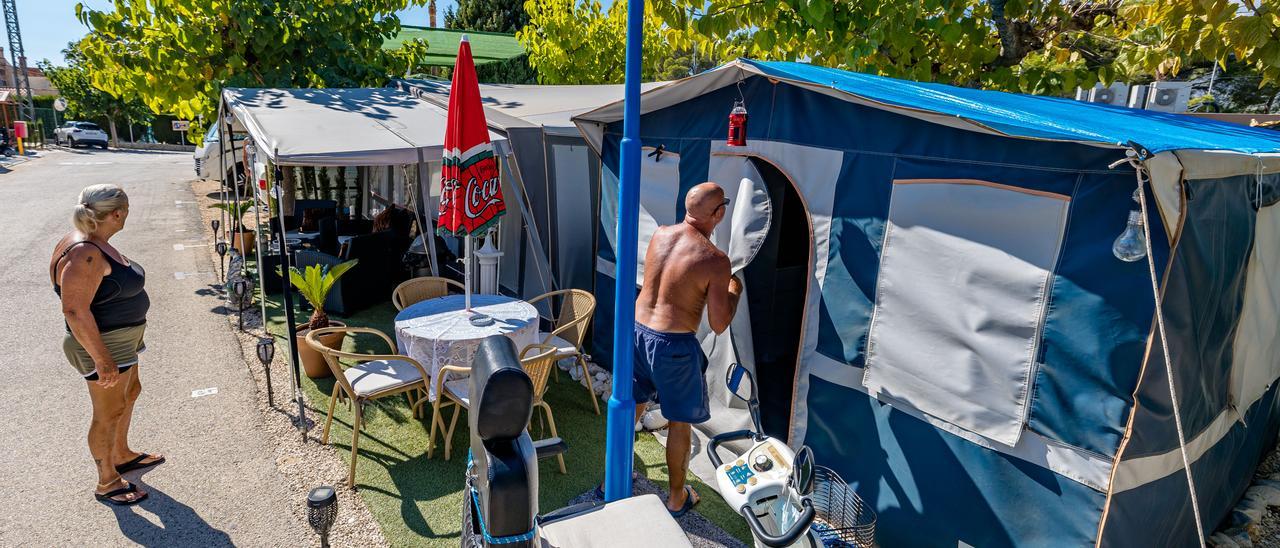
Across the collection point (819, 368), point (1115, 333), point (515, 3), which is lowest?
point (819, 368)

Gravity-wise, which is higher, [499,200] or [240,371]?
[499,200]

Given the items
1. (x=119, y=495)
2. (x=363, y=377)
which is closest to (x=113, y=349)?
(x=119, y=495)

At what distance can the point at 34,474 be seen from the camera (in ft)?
12.7

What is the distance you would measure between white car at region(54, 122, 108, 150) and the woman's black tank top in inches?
1392

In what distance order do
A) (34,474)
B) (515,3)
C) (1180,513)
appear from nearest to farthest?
(1180,513) → (34,474) → (515,3)

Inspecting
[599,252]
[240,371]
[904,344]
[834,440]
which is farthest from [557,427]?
[240,371]

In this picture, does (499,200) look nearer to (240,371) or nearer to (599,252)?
(599,252)

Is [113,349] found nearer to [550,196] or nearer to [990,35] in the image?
[550,196]

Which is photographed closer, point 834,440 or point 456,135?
point 834,440

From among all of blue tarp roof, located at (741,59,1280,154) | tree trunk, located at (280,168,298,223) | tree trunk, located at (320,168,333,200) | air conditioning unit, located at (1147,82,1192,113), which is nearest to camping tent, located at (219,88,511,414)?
tree trunk, located at (280,168,298,223)

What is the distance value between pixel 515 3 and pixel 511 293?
2289 cm

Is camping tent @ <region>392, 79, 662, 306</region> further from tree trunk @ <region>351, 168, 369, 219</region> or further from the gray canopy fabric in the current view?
tree trunk @ <region>351, 168, 369, 219</region>

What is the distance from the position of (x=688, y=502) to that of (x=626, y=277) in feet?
5.51

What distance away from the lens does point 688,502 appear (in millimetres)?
3740
